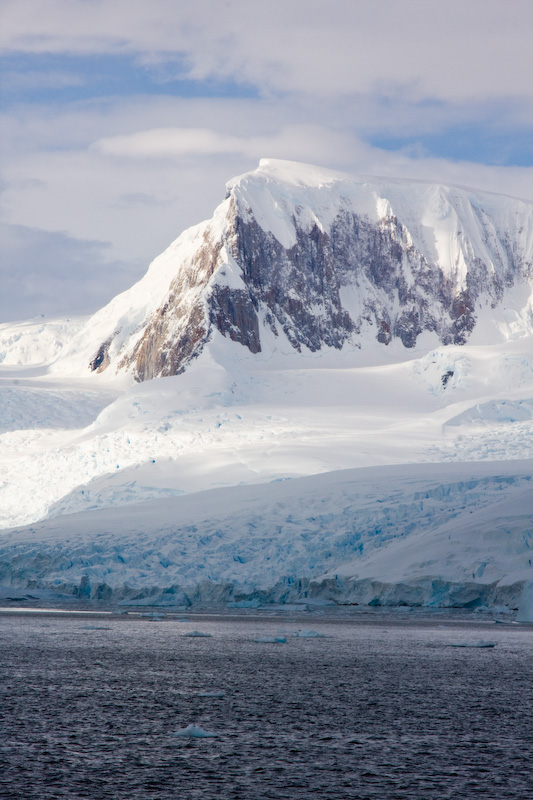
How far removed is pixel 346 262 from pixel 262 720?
327 ft

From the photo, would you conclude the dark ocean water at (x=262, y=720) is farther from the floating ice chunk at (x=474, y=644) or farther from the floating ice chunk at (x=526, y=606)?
the floating ice chunk at (x=526, y=606)

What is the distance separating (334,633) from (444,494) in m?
14.0

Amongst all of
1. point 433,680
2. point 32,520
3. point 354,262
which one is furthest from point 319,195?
point 433,680

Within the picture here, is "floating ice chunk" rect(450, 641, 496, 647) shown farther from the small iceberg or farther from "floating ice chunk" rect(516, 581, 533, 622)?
"floating ice chunk" rect(516, 581, 533, 622)

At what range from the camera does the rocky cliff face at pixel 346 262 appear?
9869 centimetres

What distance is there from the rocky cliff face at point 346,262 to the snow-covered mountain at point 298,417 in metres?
0.23

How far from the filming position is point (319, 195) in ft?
344

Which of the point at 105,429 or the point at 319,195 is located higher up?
the point at 319,195

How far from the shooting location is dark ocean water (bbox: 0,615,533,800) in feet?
18.6

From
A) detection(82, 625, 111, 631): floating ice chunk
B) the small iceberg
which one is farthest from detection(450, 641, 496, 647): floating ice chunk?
detection(82, 625, 111, 631): floating ice chunk

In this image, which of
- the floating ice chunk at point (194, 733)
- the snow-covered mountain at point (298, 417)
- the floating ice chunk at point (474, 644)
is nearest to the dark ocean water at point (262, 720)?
the floating ice chunk at point (194, 733)

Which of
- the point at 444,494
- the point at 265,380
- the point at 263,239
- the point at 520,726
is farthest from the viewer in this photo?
the point at 263,239

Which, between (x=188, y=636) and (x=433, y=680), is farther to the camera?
(x=188, y=636)

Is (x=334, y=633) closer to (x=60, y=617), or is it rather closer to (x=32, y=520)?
(x=60, y=617)
